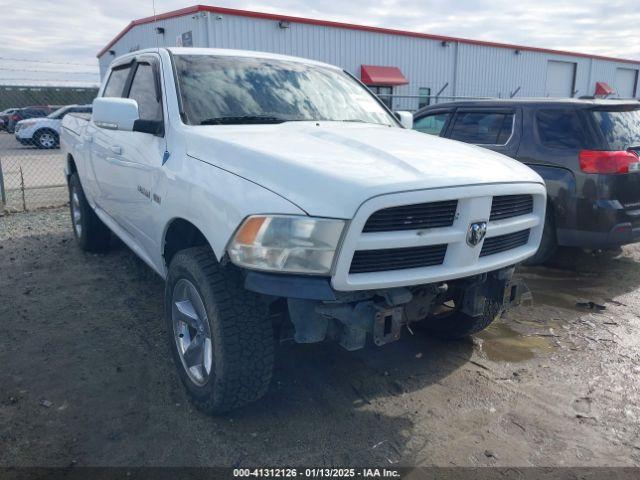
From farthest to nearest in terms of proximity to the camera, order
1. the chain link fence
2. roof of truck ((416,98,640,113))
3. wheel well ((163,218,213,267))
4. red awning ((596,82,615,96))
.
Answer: red awning ((596,82,615,96)), the chain link fence, roof of truck ((416,98,640,113)), wheel well ((163,218,213,267))

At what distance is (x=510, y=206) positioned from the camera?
9.48 feet

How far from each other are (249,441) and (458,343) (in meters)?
1.84

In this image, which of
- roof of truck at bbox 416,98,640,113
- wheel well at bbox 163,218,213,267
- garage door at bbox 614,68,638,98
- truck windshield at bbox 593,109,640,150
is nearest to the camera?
wheel well at bbox 163,218,213,267

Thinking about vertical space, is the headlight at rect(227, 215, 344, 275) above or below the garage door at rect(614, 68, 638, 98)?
below

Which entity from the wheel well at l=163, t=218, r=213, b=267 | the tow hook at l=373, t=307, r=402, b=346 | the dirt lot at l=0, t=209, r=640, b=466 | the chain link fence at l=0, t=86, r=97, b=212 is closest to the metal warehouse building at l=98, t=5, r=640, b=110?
the chain link fence at l=0, t=86, r=97, b=212

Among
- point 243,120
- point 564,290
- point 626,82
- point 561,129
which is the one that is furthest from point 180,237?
point 626,82

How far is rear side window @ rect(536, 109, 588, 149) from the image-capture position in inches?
202

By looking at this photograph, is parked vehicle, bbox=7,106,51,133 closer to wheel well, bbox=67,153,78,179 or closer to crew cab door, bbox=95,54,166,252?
wheel well, bbox=67,153,78,179

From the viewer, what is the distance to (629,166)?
4.92 meters

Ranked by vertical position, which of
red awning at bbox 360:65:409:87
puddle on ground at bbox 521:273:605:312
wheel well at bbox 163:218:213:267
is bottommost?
puddle on ground at bbox 521:273:605:312

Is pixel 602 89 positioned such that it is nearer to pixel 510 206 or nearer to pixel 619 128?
pixel 619 128

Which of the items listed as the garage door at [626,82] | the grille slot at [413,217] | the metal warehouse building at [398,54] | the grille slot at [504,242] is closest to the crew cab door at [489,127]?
the grille slot at [504,242]

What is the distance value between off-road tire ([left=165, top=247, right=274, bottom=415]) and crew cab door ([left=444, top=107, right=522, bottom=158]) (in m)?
3.99

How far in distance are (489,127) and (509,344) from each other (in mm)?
2954
